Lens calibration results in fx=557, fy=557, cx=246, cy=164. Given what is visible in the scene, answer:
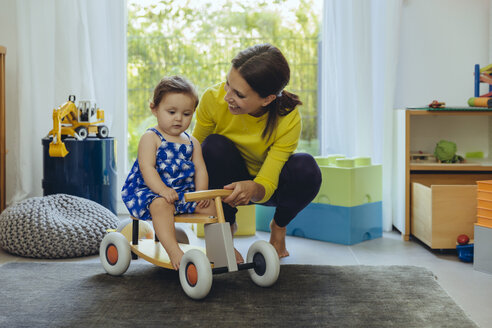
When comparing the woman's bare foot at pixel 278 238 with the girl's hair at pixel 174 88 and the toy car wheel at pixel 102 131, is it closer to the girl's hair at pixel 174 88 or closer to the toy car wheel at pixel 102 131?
the girl's hair at pixel 174 88

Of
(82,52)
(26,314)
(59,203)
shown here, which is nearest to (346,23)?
(82,52)

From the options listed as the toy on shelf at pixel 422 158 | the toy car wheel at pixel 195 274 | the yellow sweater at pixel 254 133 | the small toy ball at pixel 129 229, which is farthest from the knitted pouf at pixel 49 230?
the toy on shelf at pixel 422 158

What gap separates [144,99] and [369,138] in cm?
121

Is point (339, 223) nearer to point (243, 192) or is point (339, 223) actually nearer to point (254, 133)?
point (254, 133)

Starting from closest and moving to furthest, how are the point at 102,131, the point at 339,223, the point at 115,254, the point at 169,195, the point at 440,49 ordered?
the point at 169,195 < the point at 115,254 < the point at 339,223 < the point at 102,131 < the point at 440,49

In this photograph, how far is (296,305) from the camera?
135cm

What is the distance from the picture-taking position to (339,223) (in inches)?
85.0

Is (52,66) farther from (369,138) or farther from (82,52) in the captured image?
(369,138)

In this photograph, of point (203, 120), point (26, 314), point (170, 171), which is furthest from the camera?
point (203, 120)

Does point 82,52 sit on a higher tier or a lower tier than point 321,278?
higher

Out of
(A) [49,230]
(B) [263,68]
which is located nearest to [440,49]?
(B) [263,68]

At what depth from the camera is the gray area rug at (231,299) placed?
1.24 metres

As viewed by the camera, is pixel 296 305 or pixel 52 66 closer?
pixel 296 305

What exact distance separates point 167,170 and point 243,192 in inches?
8.8
